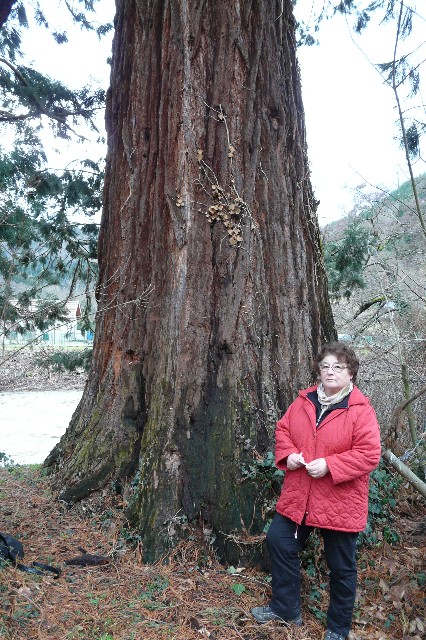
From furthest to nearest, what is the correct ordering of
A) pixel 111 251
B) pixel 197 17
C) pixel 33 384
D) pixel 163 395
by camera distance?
1. pixel 33 384
2. pixel 111 251
3. pixel 197 17
4. pixel 163 395

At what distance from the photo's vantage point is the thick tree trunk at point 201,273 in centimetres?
376

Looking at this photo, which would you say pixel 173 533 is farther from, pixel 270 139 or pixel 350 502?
pixel 270 139

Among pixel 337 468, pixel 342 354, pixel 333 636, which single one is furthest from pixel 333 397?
pixel 333 636

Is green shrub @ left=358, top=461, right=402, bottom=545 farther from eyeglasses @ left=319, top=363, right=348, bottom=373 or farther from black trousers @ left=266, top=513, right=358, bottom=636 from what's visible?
eyeglasses @ left=319, top=363, right=348, bottom=373

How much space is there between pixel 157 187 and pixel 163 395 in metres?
1.66

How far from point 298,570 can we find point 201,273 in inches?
82.1

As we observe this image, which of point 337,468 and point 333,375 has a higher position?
point 333,375

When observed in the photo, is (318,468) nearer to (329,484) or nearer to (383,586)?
(329,484)

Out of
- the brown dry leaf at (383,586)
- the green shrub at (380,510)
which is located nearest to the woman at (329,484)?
the brown dry leaf at (383,586)

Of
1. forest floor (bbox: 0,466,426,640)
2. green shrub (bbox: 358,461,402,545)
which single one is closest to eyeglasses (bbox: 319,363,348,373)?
green shrub (bbox: 358,461,402,545)

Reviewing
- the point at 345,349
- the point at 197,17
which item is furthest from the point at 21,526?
the point at 197,17

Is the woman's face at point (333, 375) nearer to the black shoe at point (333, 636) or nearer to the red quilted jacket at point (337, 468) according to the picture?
the red quilted jacket at point (337, 468)

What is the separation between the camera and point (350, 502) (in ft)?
9.50

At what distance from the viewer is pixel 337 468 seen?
A: 9.20ft
